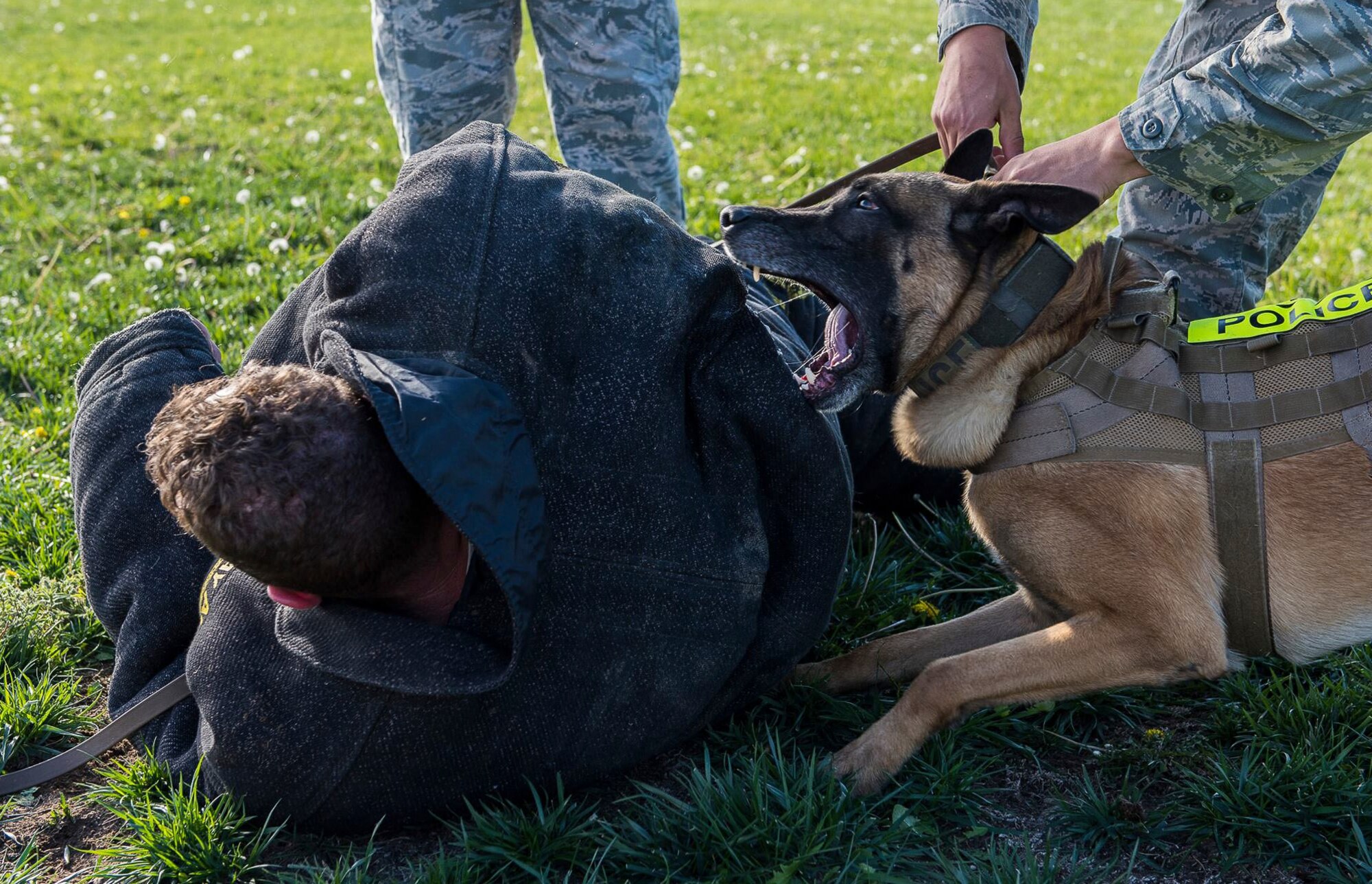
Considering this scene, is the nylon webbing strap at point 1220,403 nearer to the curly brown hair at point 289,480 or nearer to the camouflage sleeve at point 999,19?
the camouflage sleeve at point 999,19

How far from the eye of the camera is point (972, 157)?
339 centimetres

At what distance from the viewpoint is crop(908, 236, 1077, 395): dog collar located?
9.70ft

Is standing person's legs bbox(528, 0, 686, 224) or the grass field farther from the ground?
standing person's legs bbox(528, 0, 686, 224)

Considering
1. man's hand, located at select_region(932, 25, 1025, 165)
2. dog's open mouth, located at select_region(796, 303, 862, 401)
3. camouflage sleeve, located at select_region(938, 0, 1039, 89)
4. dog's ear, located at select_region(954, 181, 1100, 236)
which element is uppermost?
camouflage sleeve, located at select_region(938, 0, 1039, 89)

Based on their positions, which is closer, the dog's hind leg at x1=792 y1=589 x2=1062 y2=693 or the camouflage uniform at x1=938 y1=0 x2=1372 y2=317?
the camouflage uniform at x1=938 y1=0 x2=1372 y2=317

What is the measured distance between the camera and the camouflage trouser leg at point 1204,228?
377 centimetres

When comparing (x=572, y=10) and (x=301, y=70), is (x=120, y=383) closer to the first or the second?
(x=572, y=10)

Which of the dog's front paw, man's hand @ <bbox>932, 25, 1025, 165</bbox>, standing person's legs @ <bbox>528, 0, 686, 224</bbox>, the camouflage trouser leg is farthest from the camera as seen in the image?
standing person's legs @ <bbox>528, 0, 686, 224</bbox>

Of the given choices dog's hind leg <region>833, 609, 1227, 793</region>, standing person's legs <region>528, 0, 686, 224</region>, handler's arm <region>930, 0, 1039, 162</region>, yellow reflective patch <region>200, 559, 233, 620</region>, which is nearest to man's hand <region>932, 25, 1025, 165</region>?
handler's arm <region>930, 0, 1039, 162</region>

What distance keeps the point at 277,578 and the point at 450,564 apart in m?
0.39

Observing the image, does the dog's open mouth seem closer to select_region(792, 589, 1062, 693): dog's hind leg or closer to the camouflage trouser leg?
select_region(792, 589, 1062, 693): dog's hind leg

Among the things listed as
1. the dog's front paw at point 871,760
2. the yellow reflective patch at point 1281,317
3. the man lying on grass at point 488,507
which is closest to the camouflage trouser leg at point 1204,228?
the yellow reflective patch at point 1281,317

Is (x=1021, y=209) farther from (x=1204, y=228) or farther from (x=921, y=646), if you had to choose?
(x=1204, y=228)

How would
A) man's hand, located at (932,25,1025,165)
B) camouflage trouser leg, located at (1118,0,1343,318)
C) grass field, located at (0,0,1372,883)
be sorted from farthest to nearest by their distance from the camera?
camouflage trouser leg, located at (1118,0,1343,318), man's hand, located at (932,25,1025,165), grass field, located at (0,0,1372,883)
